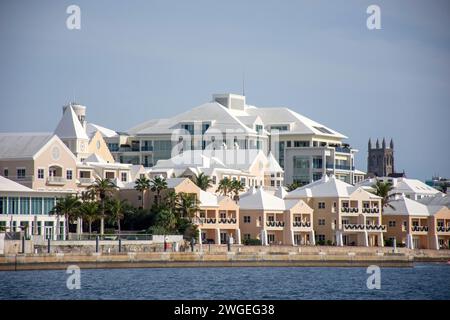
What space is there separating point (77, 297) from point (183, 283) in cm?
1506

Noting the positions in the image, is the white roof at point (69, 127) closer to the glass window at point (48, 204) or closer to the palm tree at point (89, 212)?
the glass window at point (48, 204)

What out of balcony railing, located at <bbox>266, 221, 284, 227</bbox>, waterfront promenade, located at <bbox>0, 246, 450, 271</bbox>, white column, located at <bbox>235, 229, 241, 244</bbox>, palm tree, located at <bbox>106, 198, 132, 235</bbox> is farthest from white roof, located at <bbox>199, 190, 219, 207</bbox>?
waterfront promenade, located at <bbox>0, 246, 450, 271</bbox>

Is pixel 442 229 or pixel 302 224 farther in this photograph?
pixel 442 229

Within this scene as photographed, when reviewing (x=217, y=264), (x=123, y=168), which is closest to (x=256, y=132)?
(x=123, y=168)

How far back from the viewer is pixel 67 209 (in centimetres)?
13888

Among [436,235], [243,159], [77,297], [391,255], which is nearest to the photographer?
[77,297]

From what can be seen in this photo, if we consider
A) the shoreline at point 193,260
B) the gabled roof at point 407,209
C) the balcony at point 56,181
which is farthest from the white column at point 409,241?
the balcony at point 56,181

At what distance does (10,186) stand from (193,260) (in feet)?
61.9

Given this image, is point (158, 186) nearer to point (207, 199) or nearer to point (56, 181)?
point (207, 199)

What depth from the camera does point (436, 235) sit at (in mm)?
165250

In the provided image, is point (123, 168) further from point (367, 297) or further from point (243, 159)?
point (367, 297)

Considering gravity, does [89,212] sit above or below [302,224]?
above

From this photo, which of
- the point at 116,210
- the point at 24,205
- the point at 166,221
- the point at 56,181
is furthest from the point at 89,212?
the point at 56,181

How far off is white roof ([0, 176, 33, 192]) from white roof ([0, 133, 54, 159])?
8.05 metres
